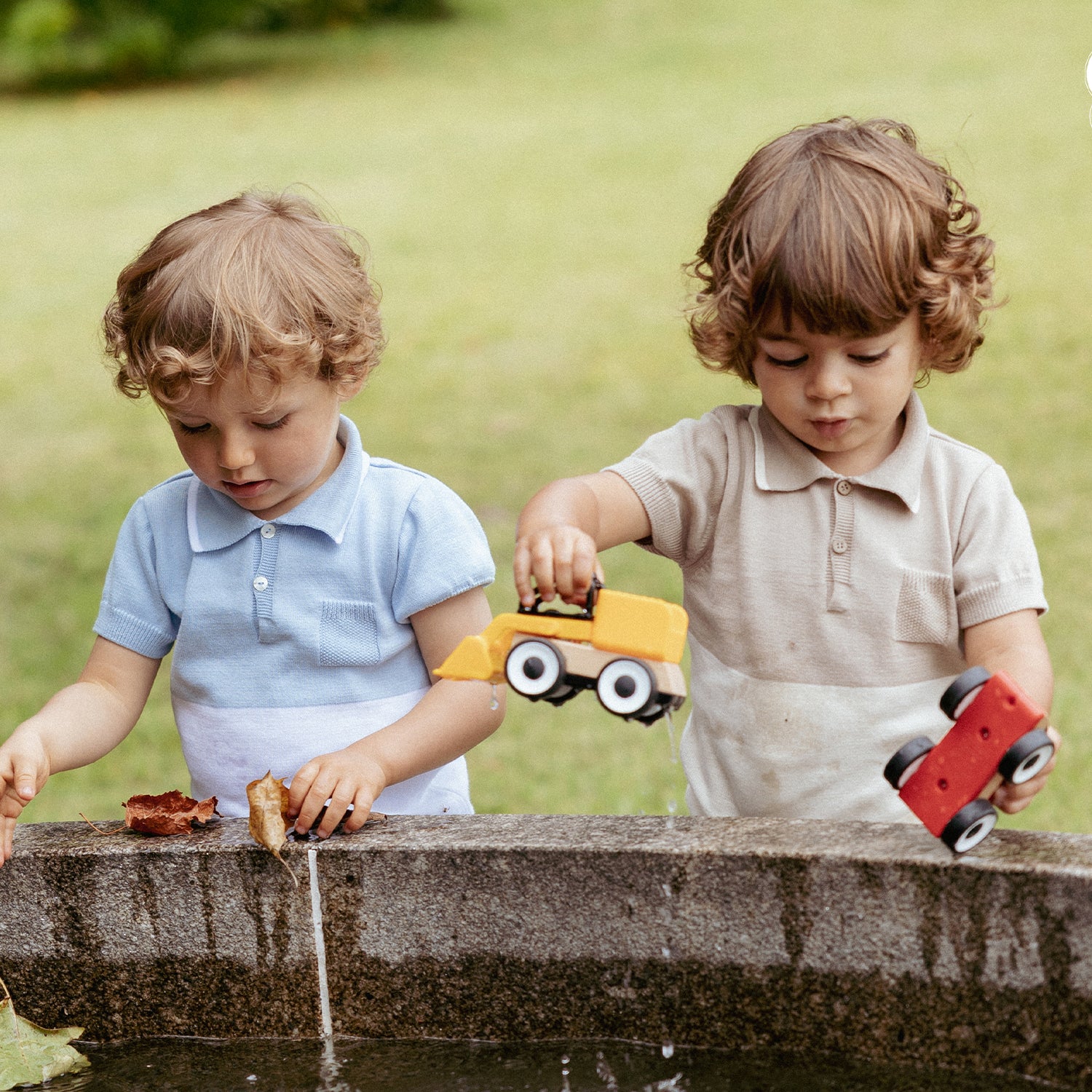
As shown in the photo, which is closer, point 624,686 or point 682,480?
point 624,686

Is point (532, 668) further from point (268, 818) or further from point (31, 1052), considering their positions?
point (31, 1052)

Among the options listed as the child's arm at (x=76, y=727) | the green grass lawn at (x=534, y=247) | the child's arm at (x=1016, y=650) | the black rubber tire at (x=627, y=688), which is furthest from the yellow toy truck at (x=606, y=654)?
the green grass lawn at (x=534, y=247)

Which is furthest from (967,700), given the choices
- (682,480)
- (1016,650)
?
(682,480)

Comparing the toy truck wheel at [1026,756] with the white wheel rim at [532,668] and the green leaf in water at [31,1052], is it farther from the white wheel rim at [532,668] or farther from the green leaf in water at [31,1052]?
the green leaf in water at [31,1052]

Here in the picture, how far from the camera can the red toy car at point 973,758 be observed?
64.1 inches

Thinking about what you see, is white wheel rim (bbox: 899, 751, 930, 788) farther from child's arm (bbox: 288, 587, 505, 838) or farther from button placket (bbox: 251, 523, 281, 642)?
Result: button placket (bbox: 251, 523, 281, 642)

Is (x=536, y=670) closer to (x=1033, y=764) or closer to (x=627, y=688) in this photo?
(x=627, y=688)

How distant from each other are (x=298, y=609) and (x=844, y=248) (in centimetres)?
95

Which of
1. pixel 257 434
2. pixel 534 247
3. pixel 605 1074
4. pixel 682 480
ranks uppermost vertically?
pixel 534 247

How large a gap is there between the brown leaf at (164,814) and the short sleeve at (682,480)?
764 millimetres

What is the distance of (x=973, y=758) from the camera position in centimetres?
166

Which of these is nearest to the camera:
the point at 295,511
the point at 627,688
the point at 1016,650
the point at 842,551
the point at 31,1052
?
the point at 627,688

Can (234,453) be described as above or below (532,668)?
above

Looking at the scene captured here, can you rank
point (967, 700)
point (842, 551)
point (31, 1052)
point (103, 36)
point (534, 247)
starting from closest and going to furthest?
point (967, 700) → point (31, 1052) → point (842, 551) → point (534, 247) → point (103, 36)
